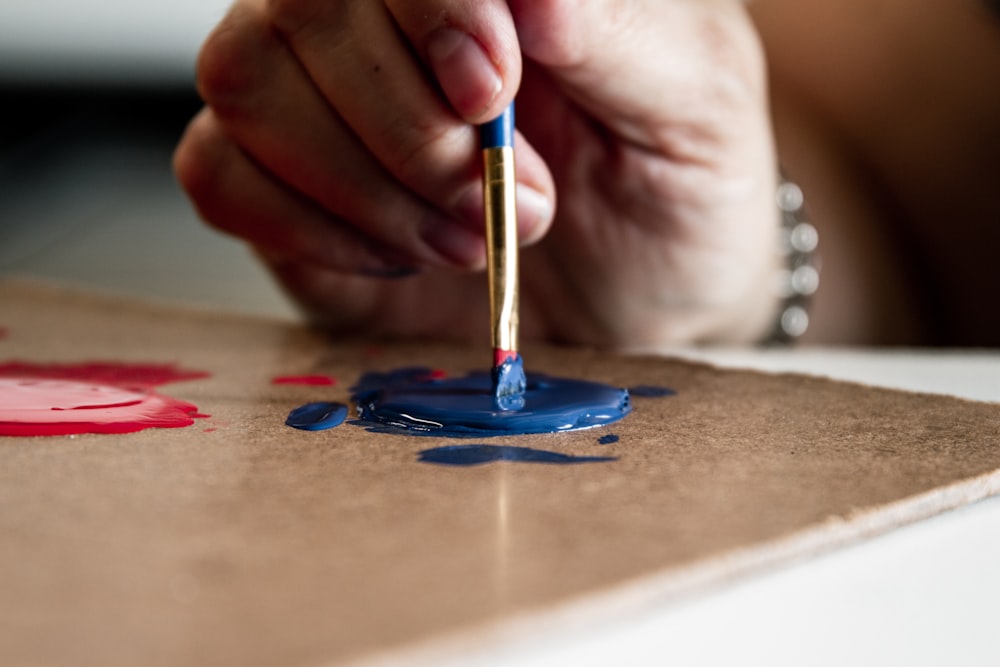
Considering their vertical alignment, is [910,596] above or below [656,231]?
below

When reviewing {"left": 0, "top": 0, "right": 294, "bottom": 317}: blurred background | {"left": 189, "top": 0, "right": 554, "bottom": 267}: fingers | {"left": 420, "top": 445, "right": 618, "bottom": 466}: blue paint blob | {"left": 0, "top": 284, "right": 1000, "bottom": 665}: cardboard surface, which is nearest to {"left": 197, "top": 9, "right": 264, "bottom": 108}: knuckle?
{"left": 189, "top": 0, "right": 554, "bottom": 267}: fingers

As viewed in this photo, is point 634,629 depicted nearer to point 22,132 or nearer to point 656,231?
point 656,231

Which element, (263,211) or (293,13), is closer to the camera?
(293,13)

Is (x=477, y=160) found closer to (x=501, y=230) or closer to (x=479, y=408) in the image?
(x=501, y=230)

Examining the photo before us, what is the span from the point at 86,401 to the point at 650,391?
0.32 metres

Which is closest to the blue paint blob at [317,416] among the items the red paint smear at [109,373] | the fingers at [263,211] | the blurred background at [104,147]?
the red paint smear at [109,373]

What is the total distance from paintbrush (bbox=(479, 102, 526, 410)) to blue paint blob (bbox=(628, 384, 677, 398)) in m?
0.08

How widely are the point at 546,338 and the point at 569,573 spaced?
2.17 feet

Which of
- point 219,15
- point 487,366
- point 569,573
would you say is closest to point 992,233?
point 487,366

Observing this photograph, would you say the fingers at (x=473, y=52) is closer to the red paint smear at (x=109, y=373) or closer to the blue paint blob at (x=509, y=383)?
the blue paint blob at (x=509, y=383)

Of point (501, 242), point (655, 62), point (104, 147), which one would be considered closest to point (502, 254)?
point (501, 242)

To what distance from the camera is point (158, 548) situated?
306 millimetres

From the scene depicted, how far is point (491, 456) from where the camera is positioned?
0.42m

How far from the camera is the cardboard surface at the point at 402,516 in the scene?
254mm
